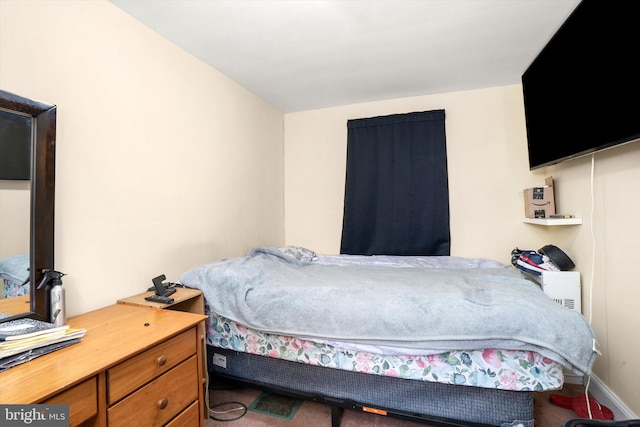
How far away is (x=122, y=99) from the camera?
167 centimetres

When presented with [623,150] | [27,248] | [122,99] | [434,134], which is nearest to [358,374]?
[27,248]

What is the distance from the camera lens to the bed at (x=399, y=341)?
130cm

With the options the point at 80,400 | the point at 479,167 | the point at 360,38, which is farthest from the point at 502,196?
the point at 80,400

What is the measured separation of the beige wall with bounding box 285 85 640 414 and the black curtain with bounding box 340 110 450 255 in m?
0.13

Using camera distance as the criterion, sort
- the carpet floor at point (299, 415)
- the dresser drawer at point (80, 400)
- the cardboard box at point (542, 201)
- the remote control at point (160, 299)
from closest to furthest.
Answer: the dresser drawer at point (80, 400) → the remote control at point (160, 299) → the carpet floor at point (299, 415) → the cardboard box at point (542, 201)

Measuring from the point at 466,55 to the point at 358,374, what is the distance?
7.66ft

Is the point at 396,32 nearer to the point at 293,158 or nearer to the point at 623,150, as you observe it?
the point at 623,150

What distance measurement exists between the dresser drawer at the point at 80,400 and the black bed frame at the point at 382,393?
93cm

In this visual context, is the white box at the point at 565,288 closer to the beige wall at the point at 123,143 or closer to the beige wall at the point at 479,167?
the beige wall at the point at 479,167

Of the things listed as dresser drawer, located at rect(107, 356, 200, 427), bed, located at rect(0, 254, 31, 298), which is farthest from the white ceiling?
dresser drawer, located at rect(107, 356, 200, 427)

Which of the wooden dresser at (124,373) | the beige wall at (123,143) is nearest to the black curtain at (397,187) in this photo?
the beige wall at (123,143)

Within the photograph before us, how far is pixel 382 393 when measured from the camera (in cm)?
151

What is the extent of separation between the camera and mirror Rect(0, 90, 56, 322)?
1.18 metres

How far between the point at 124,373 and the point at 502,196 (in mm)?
3066
